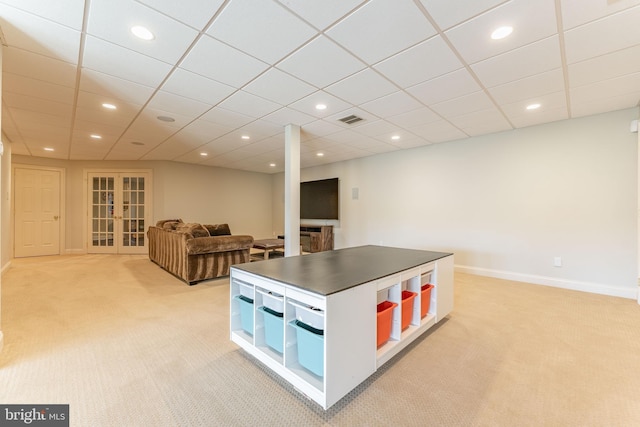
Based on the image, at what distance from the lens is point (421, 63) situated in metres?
2.32

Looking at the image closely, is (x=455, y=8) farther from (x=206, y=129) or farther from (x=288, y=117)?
(x=206, y=129)

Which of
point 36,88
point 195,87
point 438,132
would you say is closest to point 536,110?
point 438,132

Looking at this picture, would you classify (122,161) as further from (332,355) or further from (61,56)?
(332,355)

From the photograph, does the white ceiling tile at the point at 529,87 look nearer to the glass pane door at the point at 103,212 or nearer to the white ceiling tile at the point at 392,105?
the white ceiling tile at the point at 392,105

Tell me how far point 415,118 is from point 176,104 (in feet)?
10.3

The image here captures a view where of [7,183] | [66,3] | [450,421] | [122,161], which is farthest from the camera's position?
[122,161]

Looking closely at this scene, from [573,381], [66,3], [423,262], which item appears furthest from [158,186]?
[573,381]

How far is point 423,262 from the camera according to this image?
226 centimetres

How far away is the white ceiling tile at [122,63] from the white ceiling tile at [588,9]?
303 centimetres

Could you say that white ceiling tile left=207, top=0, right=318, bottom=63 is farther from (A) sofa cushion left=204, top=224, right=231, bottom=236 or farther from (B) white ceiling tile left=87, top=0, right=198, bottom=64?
(A) sofa cushion left=204, top=224, right=231, bottom=236

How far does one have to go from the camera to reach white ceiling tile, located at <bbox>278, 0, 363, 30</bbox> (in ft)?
5.38

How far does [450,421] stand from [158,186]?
7445 mm

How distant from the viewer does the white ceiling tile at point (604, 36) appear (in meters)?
1.80

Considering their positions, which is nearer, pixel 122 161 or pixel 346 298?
pixel 346 298
